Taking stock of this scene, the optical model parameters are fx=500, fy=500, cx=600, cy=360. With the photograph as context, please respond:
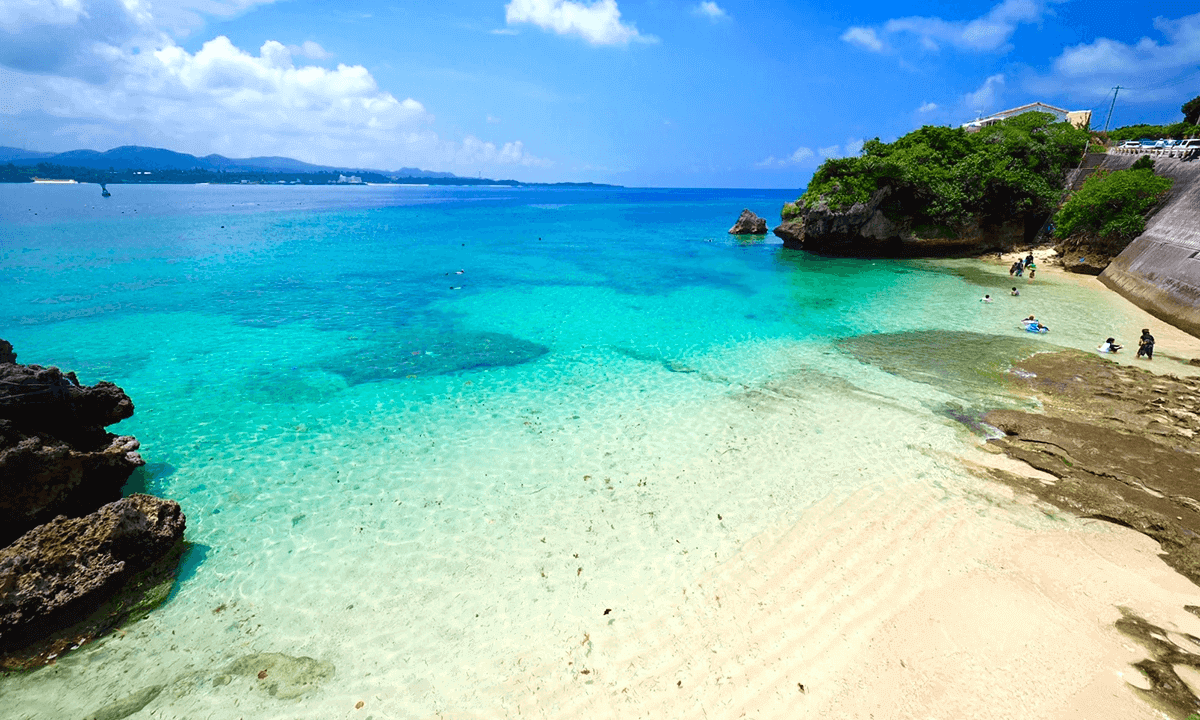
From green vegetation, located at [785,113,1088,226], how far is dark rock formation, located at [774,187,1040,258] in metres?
0.55

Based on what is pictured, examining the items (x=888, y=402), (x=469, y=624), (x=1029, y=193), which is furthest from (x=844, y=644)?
(x=1029, y=193)

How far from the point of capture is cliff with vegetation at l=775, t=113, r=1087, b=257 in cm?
3788

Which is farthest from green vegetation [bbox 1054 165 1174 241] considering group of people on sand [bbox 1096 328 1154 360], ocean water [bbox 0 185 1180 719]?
group of people on sand [bbox 1096 328 1154 360]

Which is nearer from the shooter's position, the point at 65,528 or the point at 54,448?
the point at 65,528

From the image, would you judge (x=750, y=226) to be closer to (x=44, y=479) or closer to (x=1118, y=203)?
(x=1118, y=203)

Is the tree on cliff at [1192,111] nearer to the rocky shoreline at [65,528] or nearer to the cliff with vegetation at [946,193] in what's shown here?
the cliff with vegetation at [946,193]

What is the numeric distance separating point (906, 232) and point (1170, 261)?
57.4 feet

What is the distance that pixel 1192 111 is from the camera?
42656mm

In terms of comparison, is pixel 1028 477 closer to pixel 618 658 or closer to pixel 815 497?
pixel 815 497

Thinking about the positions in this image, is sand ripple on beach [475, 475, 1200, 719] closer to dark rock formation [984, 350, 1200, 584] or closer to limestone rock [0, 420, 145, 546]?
dark rock formation [984, 350, 1200, 584]

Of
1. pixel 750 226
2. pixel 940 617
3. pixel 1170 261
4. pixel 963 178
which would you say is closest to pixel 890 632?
pixel 940 617

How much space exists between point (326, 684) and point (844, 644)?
21.5ft

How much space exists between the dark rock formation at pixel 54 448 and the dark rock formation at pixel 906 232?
4258 cm

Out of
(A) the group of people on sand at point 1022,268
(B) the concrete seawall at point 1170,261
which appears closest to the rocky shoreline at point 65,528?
(B) the concrete seawall at point 1170,261
